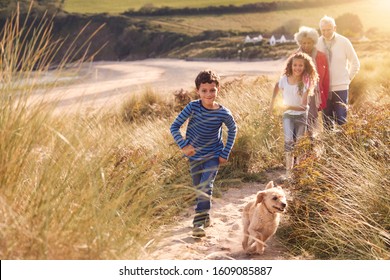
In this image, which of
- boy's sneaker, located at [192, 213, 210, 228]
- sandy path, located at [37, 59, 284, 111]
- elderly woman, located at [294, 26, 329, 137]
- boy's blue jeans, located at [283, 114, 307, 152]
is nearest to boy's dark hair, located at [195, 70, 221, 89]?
sandy path, located at [37, 59, 284, 111]

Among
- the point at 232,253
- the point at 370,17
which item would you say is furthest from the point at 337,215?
the point at 370,17

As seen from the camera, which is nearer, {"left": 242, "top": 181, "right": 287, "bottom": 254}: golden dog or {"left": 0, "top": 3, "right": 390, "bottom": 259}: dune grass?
{"left": 0, "top": 3, "right": 390, "bottom": 259}: dune grass

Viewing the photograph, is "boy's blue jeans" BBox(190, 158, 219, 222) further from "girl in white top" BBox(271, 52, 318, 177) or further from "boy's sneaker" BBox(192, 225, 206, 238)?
"girl in white top" BBox(271, 52, 318, 177)

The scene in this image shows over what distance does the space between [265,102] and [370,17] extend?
49.7 meters

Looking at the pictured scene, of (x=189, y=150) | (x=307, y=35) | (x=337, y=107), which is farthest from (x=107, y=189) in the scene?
(x=337, y=107)

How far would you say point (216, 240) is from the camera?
230 inches

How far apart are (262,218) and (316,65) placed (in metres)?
3.39

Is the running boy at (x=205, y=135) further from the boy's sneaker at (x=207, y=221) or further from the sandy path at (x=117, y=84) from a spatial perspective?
the sandy path at (x=117, y=84)

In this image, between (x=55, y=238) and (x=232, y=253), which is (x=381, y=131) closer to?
(x=232, y=253)

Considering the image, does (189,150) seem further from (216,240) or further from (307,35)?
(307,35)

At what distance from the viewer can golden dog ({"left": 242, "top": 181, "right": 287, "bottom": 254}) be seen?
17.2ft

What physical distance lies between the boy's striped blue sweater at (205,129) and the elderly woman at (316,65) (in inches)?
84.7

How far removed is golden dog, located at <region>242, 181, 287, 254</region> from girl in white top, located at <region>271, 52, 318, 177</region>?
77.2 inches

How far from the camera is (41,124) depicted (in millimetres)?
4605
